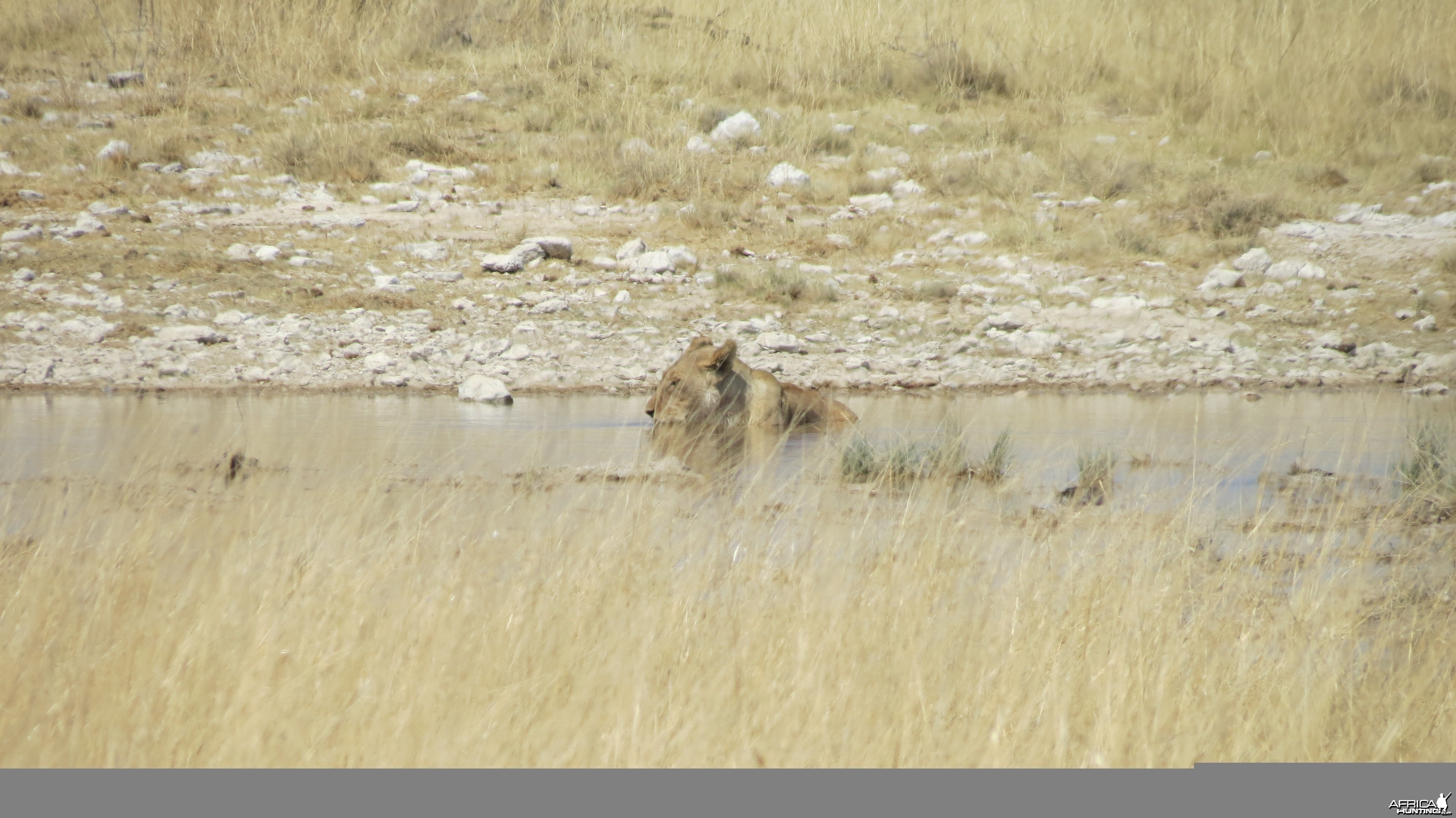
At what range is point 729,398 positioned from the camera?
327 inches

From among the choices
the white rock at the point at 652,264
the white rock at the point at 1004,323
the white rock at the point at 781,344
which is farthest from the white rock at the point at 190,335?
the white rock at the point at 1004,323

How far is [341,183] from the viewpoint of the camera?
551 inches

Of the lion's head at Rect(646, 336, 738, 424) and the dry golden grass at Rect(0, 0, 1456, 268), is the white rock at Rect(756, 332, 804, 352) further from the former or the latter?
the dry golden grass at Rect(0, 0, 1456, 268)

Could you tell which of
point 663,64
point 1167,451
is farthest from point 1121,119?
point 1167,451

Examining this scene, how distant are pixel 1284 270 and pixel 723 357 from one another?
23.9 feet

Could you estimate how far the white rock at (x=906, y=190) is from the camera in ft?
47.7

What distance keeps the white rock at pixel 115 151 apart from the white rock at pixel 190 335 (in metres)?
4.47

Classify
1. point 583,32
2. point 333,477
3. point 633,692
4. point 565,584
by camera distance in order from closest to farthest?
point 633,692
point 565,584
point 333,477
point 583,32

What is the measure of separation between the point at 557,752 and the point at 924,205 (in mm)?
11851

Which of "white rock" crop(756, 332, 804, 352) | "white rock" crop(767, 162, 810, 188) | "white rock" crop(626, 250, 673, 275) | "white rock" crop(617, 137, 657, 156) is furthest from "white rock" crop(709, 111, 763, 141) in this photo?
"white rock" crop(756, 332, 804, 352)

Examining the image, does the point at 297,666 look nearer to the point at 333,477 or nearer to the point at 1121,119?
the point at 333,477

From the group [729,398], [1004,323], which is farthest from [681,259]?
[729,398]

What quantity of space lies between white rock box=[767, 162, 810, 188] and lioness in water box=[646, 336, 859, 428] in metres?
6.19

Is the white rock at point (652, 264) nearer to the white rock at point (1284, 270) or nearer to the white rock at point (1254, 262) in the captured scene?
the white rock at point (1254, 262)
